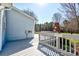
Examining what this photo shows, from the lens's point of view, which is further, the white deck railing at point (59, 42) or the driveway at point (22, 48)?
the driveway at point (22, 48)

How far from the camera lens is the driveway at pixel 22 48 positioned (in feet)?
15.2

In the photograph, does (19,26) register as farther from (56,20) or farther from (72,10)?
(72,10)

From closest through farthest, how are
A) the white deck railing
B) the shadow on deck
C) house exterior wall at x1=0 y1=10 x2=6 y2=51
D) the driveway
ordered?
the white deck railing
the driveway
the shadow on deck
house exterior wall at x1=0 y1=10 x2=6 y2=51

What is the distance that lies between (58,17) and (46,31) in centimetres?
45

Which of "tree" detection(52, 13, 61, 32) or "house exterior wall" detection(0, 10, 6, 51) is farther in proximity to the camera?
"house exterior wall" detection(0, 10, 6, 51)

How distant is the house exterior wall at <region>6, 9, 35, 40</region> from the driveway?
13 centimetres

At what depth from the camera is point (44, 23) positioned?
15.2 feet

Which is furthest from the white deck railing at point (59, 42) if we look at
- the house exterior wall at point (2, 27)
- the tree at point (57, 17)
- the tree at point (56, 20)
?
the house exterior wall at point (2, 27)

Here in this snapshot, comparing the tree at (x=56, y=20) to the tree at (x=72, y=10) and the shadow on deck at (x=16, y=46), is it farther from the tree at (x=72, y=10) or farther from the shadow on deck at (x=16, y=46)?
the shadow on deck at (x=16, y=46)

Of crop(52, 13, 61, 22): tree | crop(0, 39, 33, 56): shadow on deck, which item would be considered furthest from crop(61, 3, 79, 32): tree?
crop(0, 39, 33, 56): shadow on deck

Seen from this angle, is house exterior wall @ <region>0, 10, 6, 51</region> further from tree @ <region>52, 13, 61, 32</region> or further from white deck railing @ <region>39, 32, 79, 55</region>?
tree @ <region>52, 13, 61, 32</region>

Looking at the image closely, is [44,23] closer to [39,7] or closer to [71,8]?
[39,7]

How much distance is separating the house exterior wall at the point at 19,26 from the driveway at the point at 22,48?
13 centimetres

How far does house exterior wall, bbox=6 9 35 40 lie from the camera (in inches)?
193
